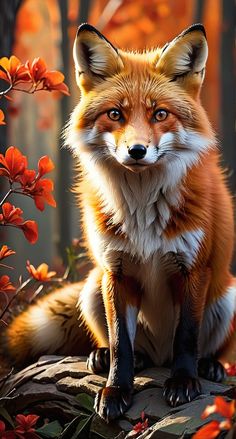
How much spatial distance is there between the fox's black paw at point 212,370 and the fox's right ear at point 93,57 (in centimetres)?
162

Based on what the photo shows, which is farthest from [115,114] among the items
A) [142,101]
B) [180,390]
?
[180,390]

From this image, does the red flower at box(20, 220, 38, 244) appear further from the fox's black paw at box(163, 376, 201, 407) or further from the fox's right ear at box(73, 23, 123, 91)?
the fox's black paw at box(163, 376, 201, 407)

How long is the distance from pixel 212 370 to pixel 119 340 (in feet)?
1.94

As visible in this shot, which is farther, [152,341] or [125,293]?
[152,341]

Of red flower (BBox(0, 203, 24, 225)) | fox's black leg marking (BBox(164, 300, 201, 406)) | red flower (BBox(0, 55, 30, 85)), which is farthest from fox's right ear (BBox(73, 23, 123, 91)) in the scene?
fox's black leg marking (BBox(164, 300, 201, 406))

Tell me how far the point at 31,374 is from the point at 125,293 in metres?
0.83

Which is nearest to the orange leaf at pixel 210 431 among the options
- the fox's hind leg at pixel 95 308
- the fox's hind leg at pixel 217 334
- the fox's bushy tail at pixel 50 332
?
the fox's hind leg at pixel 217 334

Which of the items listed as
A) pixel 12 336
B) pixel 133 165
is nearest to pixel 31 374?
pixel 12 336

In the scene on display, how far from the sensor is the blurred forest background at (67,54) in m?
9.23

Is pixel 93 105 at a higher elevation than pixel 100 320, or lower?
higher

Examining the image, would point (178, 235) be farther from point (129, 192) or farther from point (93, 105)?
point (93, 105)

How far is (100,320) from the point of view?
4121 millimetres

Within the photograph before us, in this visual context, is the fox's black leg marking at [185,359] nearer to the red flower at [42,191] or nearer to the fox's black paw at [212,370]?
the fox's black paw at [212,370]

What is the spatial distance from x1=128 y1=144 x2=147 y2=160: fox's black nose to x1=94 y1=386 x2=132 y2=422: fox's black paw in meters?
1.20
